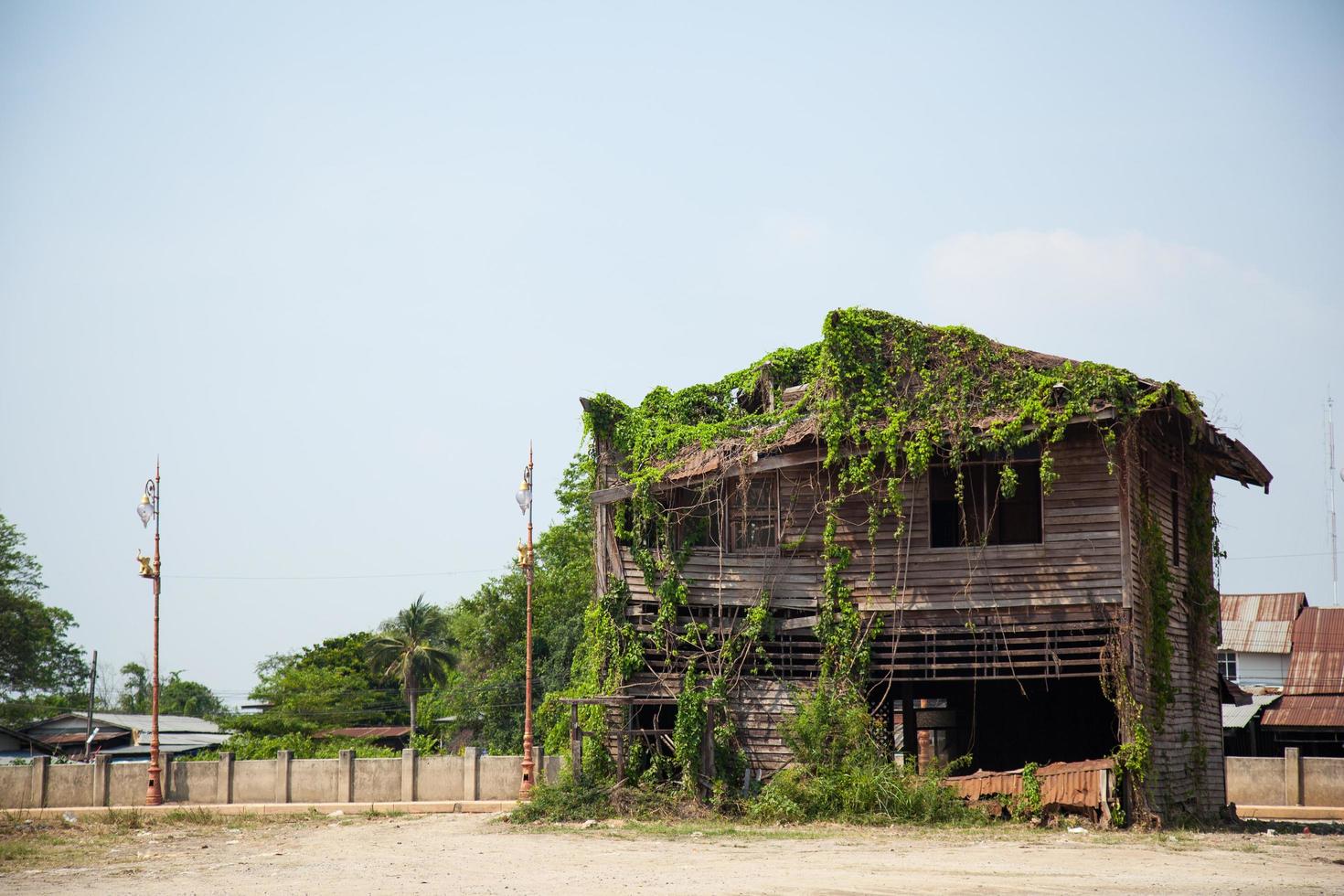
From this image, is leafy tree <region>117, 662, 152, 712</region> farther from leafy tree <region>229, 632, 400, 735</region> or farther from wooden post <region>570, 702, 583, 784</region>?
wooden post <region>570, 702, 583, 784</region>

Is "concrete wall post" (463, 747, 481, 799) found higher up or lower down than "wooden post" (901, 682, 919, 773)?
lower down

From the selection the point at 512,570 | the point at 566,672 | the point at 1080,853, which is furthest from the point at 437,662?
the point at 1080,853

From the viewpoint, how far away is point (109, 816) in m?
26.3

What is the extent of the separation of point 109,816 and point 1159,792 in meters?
19.9

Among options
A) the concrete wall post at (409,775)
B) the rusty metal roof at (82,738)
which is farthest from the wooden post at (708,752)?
the rusty metal roof at (82,738)

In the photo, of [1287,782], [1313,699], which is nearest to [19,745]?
[1287,782]

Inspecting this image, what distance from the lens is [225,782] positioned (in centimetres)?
3045

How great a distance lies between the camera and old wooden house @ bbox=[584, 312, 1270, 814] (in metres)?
22.8

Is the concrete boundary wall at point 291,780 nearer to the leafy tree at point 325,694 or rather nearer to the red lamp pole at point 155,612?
the red lamp pole at point 155,612

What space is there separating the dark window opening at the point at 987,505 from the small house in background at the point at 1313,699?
45.9 feet

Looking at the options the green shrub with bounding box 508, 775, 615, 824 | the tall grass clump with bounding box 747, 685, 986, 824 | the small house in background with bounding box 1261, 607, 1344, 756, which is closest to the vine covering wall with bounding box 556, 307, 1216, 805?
the tall grass clump with bounding box 747, 685, 986, 824

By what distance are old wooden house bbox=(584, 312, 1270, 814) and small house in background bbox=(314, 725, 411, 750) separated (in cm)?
3883

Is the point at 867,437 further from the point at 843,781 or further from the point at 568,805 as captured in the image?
the point at 568,805

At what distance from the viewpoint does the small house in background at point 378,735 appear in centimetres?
6090
